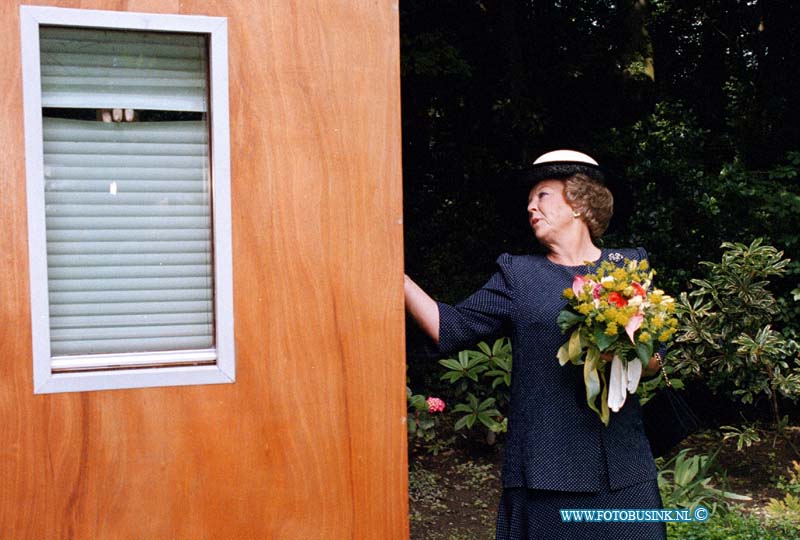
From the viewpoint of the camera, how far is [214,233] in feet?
7.46

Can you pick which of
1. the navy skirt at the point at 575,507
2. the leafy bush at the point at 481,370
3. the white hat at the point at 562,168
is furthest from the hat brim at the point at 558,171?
the leafy bush at the point at 481,370

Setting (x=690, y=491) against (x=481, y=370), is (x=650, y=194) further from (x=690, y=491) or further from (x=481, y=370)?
(x=690, y=491)

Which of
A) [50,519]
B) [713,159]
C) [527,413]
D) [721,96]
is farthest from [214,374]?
[721,96]

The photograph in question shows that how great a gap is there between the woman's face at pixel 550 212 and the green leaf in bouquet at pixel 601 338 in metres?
0.45

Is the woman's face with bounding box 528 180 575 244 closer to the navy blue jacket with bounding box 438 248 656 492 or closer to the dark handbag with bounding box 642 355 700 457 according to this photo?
the navy blue jacket with bounding box 438 248 656 492

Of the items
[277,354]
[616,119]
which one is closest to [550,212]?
[277,354]

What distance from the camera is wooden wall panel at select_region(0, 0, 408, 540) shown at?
217 cm

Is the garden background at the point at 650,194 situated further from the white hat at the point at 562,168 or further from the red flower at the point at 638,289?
the red flower at the point at 638,289

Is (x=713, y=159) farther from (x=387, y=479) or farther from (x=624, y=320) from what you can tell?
(x=387, y=479)

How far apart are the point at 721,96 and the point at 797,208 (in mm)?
3459

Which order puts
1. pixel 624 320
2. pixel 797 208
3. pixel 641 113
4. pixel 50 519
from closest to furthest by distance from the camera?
pixel 50 519 < pixel 624 320 < pixel 797 208 < pixel 641 113

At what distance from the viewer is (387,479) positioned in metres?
2.43

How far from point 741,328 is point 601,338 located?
3560 millimetres

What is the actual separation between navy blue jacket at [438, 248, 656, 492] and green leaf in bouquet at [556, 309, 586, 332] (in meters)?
0.11
